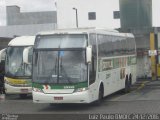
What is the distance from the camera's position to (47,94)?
56.8 feet

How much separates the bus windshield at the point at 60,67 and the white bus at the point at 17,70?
5.31 metres

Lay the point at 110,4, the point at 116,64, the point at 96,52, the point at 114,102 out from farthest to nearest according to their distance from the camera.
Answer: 1. the point at 110,4
2. the point at 116,64
3. the point at 114,102
4. the point at 96,52

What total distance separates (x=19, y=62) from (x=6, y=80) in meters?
1.06

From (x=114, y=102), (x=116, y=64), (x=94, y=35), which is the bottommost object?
(x=114, y=102)

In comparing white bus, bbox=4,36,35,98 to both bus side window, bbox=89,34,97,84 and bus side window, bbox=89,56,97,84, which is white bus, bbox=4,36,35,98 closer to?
bus side window, bbox=89,34,97,84

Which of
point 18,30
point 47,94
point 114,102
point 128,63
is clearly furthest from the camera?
point 18,30

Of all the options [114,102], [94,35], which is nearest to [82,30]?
[94,35]

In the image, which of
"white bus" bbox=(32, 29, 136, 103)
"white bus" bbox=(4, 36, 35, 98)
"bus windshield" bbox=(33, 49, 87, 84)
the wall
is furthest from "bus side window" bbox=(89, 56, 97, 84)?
the wall

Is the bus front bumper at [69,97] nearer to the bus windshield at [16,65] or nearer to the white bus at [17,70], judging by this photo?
the white bus at [17,70]

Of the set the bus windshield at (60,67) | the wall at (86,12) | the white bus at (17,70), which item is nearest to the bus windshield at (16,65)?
the white bus at (17,70)

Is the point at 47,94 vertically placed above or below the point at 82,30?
below

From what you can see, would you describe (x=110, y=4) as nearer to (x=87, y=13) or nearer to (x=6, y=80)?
(x=87, y=13)

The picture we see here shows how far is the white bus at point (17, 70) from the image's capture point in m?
23.1

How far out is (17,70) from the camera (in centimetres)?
2339
